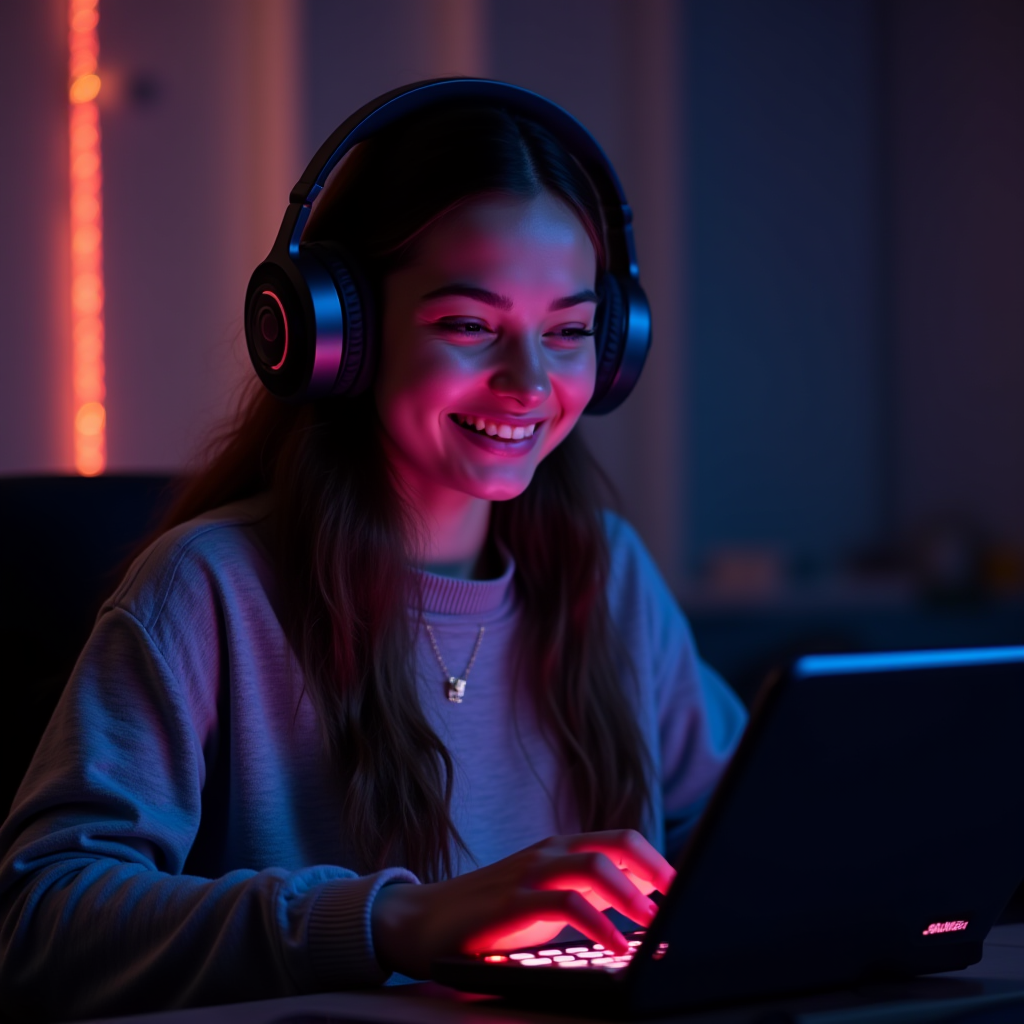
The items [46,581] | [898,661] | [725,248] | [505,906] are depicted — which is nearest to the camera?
[898,661]

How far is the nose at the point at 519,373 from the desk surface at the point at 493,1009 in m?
0.50

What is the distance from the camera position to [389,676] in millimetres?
1063

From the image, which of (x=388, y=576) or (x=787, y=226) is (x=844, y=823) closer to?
(x=388, y=576)

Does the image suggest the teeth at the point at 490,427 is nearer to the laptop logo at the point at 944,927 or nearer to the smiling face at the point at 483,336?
the smiling face at the point at 483,336

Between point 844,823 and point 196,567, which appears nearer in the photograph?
point 844,823

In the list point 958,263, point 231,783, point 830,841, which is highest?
point 958,263

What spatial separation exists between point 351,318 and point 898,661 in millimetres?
571

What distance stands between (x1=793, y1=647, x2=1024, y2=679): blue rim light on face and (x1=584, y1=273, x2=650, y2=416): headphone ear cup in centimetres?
58

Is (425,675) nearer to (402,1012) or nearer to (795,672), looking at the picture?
(402,1012)

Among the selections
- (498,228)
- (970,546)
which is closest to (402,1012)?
(498,228)

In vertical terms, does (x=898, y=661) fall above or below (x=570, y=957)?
above

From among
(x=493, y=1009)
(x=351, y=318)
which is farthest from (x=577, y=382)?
(x=493, y=1009)

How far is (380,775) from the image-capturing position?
1020 mm

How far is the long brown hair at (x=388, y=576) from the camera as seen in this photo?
3.38 feet
